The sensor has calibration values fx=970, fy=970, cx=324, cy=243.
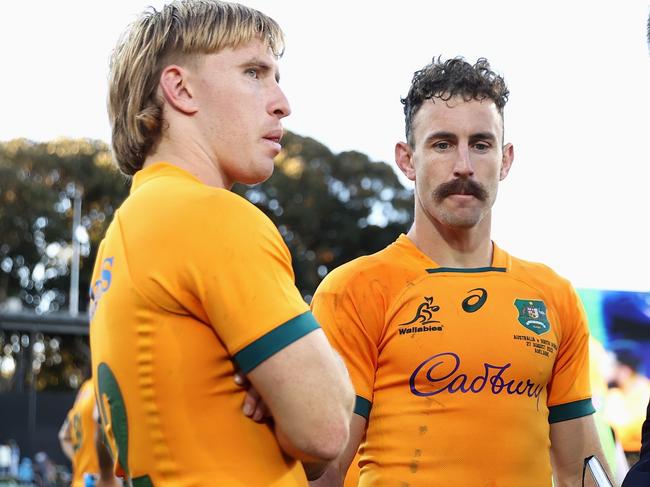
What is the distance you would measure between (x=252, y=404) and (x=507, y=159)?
7.09 ft

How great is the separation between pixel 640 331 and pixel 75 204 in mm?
36005

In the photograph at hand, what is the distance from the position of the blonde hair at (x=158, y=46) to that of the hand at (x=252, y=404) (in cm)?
71

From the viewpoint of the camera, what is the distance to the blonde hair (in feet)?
8.17

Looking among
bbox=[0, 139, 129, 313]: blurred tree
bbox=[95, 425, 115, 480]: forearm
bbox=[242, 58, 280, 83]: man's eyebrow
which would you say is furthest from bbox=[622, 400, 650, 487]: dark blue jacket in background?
bbox=[0, 139, 129, 313]: blurred tree

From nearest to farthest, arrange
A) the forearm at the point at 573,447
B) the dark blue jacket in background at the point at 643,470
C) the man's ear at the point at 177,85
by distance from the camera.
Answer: the dark blue jacket in background at the point at 643,470, the man's ear at the point at 177,85, the forearm at the point at 573,447

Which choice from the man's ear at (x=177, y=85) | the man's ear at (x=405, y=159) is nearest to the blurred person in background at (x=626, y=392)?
the man's ear at (x=405, y=159)

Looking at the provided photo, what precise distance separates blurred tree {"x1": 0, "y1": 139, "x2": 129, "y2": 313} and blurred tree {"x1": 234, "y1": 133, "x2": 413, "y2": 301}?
6648 mm

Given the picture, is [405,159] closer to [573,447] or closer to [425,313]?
[425,313]

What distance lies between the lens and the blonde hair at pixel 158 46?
249 centimetres

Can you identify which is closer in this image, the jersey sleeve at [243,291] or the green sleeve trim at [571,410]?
the jersey sleeve at [243,291]

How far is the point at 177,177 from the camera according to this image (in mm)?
2387

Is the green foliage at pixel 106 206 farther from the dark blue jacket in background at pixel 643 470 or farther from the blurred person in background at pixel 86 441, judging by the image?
the dark blue jacket in background at pixel 643 470

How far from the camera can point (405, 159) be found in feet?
13.4

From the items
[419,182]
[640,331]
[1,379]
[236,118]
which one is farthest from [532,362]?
[1,379]
